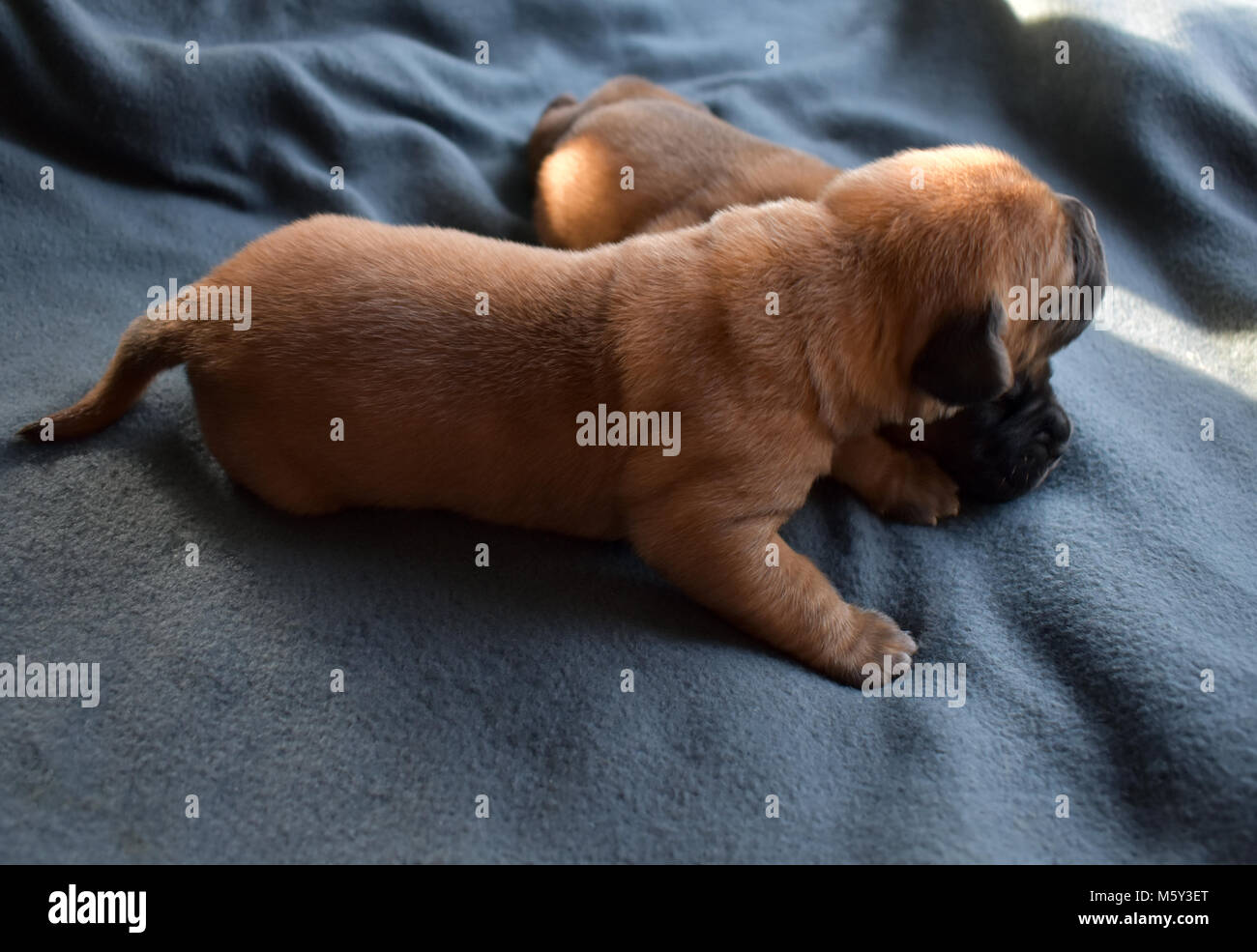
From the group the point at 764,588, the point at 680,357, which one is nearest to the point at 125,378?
the point at 680,357

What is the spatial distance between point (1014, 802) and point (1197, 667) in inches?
22.9

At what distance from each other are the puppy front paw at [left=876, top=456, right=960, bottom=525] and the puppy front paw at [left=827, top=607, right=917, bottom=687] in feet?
1.47

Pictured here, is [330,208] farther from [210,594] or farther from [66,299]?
[210,594]

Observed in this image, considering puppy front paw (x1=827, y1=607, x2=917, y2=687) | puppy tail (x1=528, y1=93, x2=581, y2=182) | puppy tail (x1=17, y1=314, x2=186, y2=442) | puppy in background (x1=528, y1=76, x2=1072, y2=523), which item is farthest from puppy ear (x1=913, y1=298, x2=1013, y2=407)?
puppy tail (x1=528, y1=93, x2=581, y2=182)

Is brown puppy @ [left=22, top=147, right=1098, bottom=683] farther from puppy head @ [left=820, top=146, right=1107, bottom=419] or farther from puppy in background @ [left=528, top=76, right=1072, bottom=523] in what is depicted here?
puppy in background @ [left=528, top=76, right=1072, bottom=523]

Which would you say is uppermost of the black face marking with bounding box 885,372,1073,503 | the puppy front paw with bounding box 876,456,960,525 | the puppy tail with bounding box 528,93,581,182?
the puppy tail with bounding box 528,93,581,182

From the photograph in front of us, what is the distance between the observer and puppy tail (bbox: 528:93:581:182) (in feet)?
13.9

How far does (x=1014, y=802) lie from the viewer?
7.77 feet

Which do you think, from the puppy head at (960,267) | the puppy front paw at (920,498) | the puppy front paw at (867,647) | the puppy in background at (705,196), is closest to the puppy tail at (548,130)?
the puppy in background at (705,196)

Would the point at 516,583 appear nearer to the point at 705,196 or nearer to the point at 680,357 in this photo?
the point at 680,357

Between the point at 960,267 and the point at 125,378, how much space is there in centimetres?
233

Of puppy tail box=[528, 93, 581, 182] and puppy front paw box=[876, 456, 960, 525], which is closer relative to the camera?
puppy front paw box=[876, 456, 960, 525]

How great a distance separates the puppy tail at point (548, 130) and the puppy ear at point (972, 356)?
2.29 metres

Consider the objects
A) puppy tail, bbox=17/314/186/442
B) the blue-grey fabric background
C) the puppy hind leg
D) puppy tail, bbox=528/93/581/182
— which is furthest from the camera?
puppy tail, bbox=528/93/581/182
